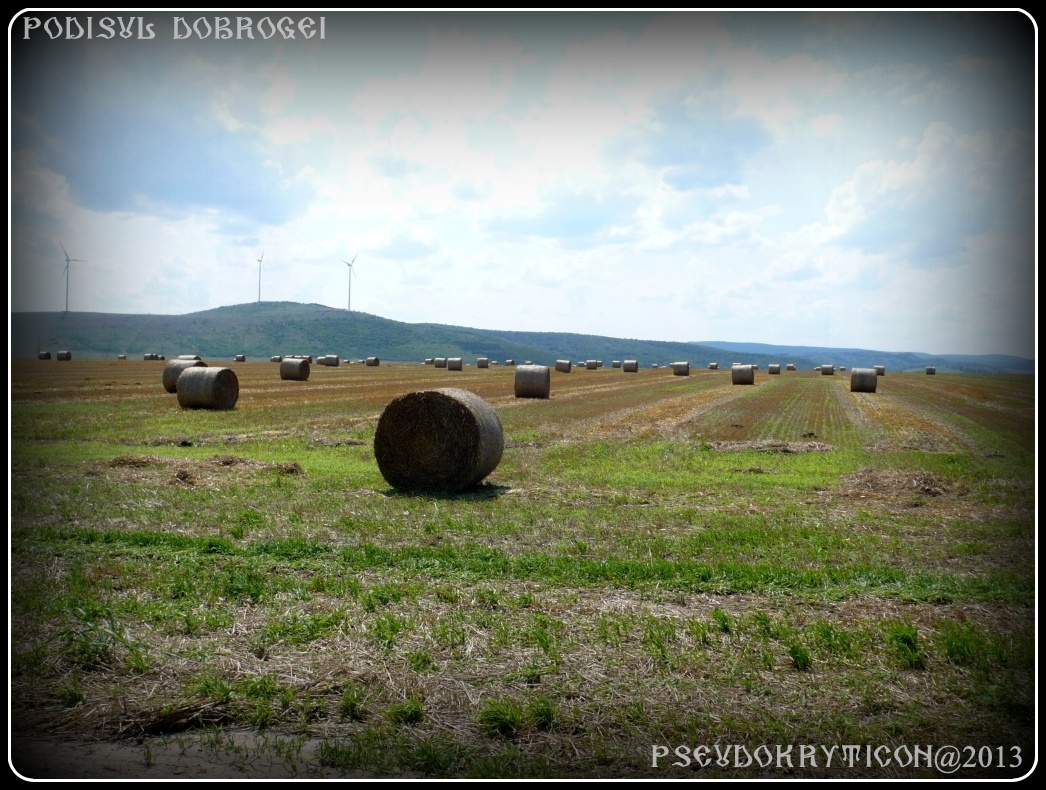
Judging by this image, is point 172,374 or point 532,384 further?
point 532,384

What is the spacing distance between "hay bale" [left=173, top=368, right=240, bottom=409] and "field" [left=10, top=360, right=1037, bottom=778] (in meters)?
11.9

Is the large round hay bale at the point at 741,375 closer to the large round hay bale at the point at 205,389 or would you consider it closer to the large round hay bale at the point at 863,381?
the large round hay bale at the point at 863,381

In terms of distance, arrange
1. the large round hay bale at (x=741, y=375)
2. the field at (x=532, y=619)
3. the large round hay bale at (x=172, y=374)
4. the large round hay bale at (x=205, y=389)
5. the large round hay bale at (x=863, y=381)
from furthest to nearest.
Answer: the large round hay bale at (x=741, y=375)
the large round hay bale at (x=863, y=381)
the large round hay bale at (x=172, y=374)
the large round hay bale at (x=205, y=389)
the field at (x=532, y=619)

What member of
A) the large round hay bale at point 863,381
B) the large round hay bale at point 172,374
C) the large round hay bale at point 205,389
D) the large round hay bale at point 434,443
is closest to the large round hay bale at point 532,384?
the large round hay bale at point 205,389

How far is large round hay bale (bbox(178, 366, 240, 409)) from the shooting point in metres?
A: 28.4

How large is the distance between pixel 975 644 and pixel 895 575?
227cm

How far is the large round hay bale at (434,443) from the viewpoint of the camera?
1427 cm

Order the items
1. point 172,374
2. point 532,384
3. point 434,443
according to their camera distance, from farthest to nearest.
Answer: point 532,384, point 172,374, point 434,443

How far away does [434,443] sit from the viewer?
47.3 feet

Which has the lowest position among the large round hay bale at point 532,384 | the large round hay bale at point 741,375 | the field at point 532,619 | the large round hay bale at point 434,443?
the field at point 532,619

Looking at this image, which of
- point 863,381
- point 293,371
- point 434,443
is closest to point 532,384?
point 293,371

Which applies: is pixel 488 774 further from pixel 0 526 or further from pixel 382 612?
pixel 0 526

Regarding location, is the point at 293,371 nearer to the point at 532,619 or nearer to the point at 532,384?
the point at 532,384

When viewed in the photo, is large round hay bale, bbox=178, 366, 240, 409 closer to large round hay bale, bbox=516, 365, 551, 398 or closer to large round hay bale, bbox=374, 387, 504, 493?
large round hay bale, bbox=516, 365, 551, 398
